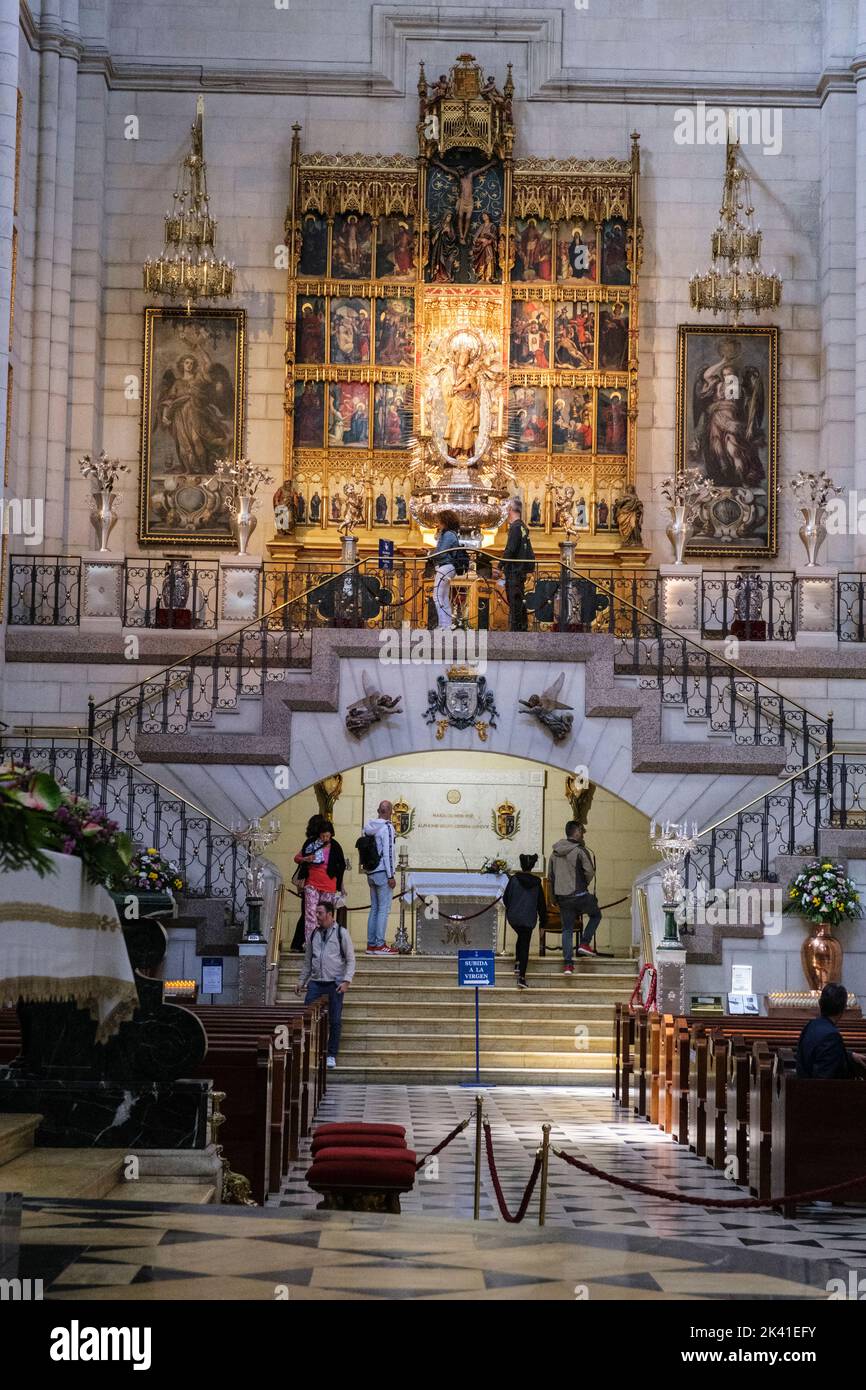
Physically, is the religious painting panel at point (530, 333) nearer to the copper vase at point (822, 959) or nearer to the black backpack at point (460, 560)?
the black backpack at point (460, 560)

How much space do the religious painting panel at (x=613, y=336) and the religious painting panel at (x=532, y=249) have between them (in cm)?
93

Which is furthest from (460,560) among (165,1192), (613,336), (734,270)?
(165,1192)

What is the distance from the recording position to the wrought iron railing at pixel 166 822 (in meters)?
19.6

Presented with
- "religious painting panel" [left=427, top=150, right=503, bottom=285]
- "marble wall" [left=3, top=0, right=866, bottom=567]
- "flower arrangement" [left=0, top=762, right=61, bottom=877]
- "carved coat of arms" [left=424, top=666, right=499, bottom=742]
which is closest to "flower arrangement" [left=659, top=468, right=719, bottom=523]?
"marble wall" [left=3, top=0, right=866, bottom=567]

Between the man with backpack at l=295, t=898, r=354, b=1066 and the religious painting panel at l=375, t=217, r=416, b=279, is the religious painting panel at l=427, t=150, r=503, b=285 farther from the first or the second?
the man with backpack at l=295, t=898, r=354, b=1066

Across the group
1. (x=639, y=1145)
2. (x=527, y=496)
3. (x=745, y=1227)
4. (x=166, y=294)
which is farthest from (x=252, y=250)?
(x=745, y=1227)

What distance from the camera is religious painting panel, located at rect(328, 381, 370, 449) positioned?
2597 centimetres

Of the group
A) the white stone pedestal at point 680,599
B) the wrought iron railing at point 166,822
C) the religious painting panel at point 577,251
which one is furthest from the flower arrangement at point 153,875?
the religious painting panel at point 577,251

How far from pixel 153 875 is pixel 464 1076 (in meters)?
3.46

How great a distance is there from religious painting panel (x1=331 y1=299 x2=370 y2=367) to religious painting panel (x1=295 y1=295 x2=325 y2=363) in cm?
16

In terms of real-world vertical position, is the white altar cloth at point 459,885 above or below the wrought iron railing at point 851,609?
below

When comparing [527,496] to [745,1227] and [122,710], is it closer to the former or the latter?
[122,710]

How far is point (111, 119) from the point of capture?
26484 mm

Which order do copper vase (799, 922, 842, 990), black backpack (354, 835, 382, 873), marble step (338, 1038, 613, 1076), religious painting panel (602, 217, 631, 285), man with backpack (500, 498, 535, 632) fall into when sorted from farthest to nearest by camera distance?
religious painting panel (602, 217, 631, 285)
man with backpack (500, 498, 535, 632)
black backpack (354, 835, 382, 873)
copper vase (799, 922, 842, 990)
marble step (338, 1038, 613, 1076)
